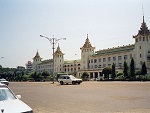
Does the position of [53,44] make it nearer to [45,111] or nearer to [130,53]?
[45,111]

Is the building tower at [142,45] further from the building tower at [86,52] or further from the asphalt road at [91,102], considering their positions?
the asphalt road at [91,102]

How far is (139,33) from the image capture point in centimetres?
7706

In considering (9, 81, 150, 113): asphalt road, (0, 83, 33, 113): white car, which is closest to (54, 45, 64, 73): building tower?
(9, 81, 150, 113): asphalt road

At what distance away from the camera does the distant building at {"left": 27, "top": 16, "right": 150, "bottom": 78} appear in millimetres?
76188

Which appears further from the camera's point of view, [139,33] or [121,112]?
[139,33]

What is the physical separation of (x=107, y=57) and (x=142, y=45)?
2193cm

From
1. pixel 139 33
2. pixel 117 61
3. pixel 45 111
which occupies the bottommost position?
pixel 45 111

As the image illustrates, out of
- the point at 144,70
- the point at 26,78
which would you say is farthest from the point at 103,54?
the point at 144,70

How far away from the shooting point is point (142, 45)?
76125 millimetres

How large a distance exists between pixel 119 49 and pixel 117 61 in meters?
5.61

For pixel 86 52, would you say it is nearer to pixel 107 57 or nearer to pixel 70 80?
pixel 107 57

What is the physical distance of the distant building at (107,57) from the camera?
76.2m

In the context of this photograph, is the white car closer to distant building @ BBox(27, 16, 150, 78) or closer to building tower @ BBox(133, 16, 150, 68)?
distant building @ BBox(27, 16, 150, 78)

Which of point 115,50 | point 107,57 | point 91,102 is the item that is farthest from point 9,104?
point 107,57
